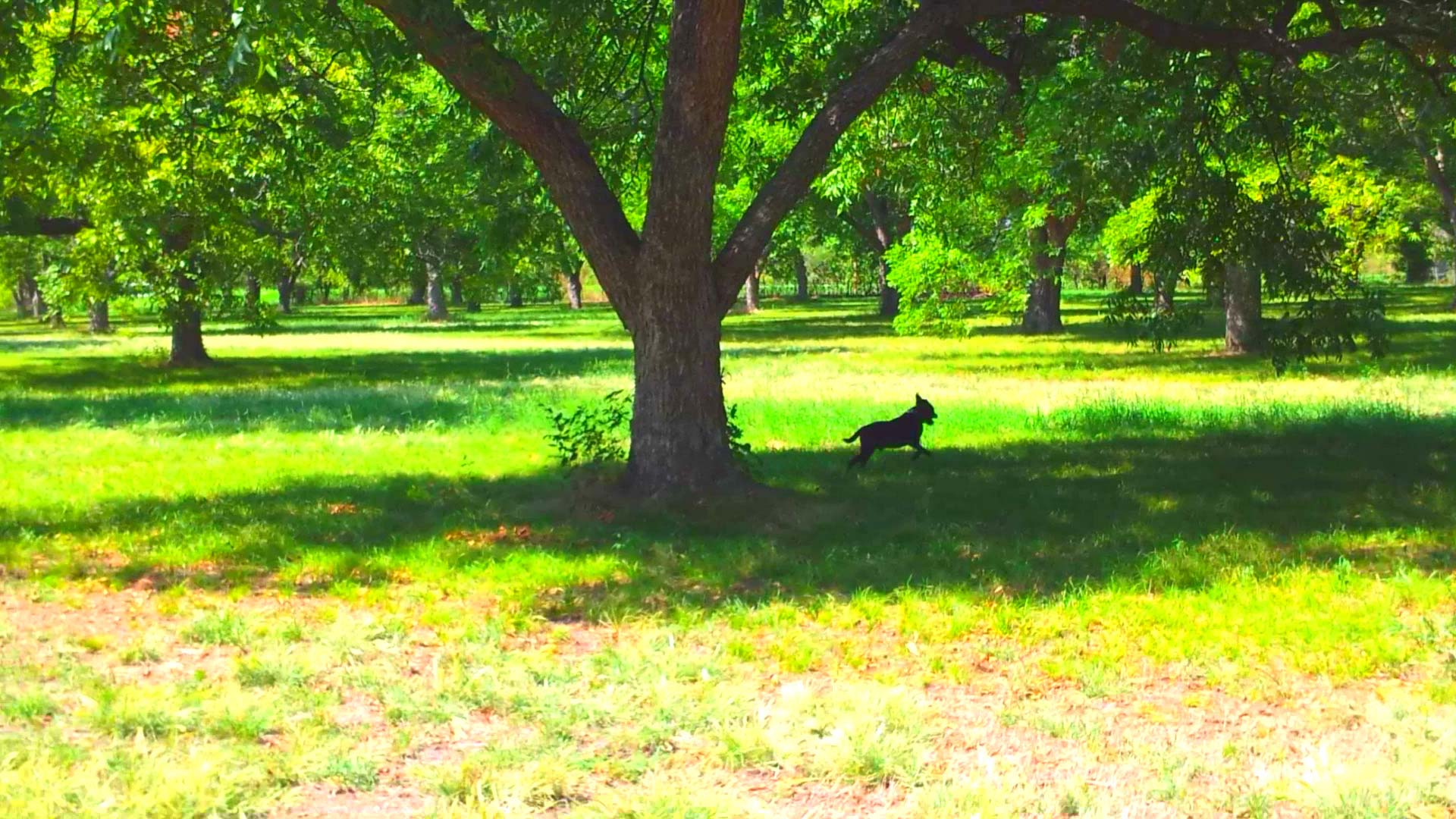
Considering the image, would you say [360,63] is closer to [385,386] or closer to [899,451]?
[385,386]

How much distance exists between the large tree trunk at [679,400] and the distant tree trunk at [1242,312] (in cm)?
1961

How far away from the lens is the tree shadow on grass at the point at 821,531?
9500 millimetres

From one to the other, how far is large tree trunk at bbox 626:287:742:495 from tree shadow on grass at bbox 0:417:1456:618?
1.31ft

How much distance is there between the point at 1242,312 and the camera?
29547 mm

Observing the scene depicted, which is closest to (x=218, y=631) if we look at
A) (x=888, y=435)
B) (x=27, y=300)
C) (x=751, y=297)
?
(x=888, y=435)

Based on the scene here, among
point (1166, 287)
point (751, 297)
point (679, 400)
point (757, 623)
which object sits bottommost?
point (757, 623)

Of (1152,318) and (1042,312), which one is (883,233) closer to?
(1042,312)

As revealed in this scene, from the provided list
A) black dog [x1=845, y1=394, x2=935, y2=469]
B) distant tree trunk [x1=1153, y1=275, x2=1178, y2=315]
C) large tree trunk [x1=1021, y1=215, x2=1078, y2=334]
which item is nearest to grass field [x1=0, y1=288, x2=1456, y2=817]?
black dog [x1=845, y1=394, x2=935, y2=469]

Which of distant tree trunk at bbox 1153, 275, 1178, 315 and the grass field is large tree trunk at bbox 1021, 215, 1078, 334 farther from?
distant tree trunk at bbox 1153, 275, 1178, 315

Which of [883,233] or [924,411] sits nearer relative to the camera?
[924,411]

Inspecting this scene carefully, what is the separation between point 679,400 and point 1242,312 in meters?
21.4

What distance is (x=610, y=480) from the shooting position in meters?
12.2

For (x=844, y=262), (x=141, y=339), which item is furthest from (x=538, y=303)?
(x=141, y=339)

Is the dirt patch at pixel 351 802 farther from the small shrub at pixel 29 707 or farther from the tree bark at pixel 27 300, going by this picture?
the tree bark at pixel 27 300
